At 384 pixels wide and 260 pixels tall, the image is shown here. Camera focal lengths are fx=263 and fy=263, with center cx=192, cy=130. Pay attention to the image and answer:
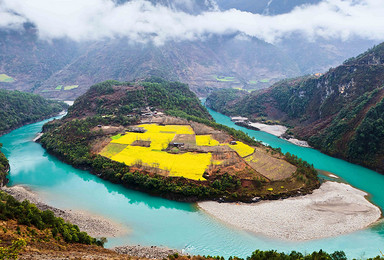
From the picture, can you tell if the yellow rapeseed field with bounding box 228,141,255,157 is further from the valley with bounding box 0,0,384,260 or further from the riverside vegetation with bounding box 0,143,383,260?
the riverside vegetation with bounding box 0,143,383,260

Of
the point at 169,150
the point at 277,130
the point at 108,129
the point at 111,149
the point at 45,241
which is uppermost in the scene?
the point at 277,130

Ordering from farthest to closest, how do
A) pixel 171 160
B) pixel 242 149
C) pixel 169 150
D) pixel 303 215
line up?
pixel 242 149, pixel 169 150, pixel 171 160, pixel 303 215

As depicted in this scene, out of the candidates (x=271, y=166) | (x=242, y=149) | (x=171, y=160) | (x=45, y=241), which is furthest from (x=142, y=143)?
(x=45, y=241)

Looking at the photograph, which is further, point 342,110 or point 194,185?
point 342,110

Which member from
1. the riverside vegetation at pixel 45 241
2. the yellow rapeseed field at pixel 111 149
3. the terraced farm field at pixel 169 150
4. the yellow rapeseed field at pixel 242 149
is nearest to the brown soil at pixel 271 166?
the yellow rapeseed field at pixel 242 149

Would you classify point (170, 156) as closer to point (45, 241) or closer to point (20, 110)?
point (45, 241)

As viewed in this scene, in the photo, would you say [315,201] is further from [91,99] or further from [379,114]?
[91,99]

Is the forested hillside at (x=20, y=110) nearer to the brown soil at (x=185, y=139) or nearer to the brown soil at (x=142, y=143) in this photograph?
the brown soil at (x=142, y=143)
